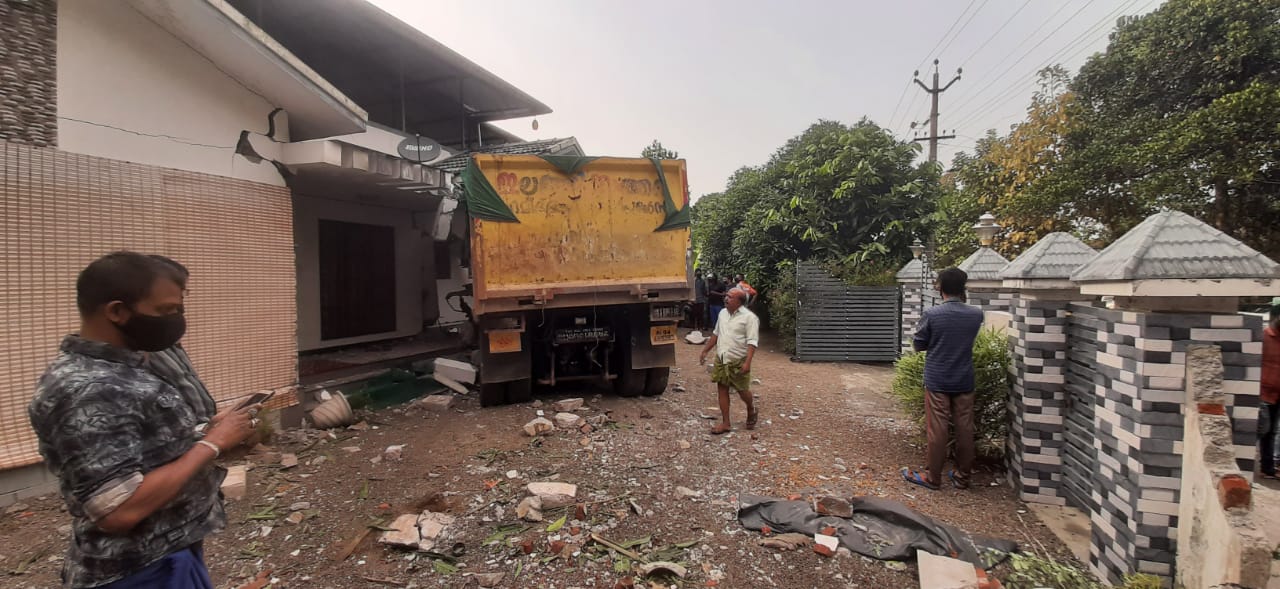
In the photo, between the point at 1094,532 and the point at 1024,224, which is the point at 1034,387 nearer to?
the point at 1094,532

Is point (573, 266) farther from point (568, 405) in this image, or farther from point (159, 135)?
point (159, 135)

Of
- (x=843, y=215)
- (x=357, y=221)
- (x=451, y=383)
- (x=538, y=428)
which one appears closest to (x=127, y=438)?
(x=538, y=428)

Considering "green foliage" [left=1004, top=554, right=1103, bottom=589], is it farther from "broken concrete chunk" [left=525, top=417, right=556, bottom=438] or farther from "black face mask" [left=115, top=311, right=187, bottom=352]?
"black face mask" [left=115, top=311, right=187, bottom=352]

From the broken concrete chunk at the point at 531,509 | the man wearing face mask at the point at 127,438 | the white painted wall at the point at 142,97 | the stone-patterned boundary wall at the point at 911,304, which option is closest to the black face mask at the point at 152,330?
the man wearing face mask at the point at 127,438

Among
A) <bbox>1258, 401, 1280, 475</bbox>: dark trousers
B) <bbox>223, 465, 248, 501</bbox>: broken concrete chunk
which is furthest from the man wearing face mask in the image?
<bbox>1258, 401, 1280, 475</bbox>: dark trousers

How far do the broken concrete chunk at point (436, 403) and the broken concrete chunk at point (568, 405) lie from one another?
3.94 feet

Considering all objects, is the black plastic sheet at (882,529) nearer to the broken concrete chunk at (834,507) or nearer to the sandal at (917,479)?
the broken concrete chunk at (834,507)

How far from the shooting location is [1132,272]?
92.8 inches

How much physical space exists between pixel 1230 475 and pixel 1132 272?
0.87 m

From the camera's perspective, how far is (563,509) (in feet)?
10.9

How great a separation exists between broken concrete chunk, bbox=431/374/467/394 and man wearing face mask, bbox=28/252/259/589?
15.6 feet

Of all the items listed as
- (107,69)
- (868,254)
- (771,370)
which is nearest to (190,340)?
(107,69)

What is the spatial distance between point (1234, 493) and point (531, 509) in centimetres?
327

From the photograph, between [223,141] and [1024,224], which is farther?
[1024,224]
